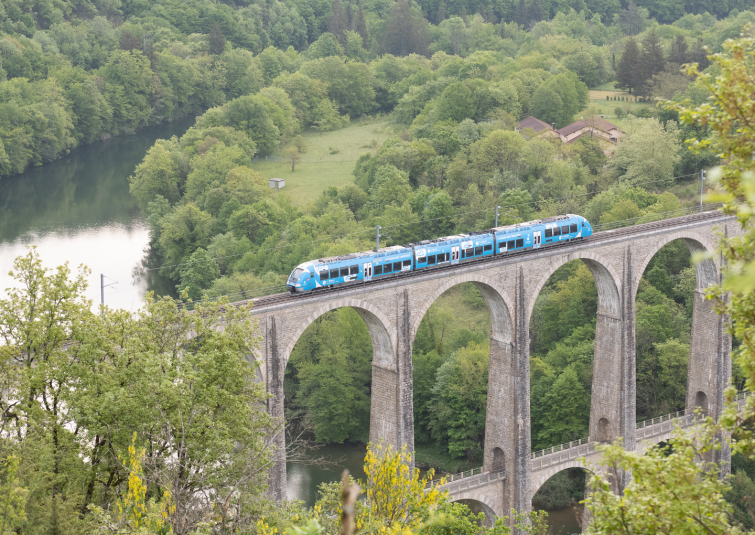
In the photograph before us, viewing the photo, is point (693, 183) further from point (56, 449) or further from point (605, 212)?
point (56, 449)

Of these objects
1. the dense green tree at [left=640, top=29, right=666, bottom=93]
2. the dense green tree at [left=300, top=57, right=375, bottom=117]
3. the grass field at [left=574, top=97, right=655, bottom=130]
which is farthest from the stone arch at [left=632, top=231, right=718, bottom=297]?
the dense green tree at [left=300, top=57, right=375, bottom=117]

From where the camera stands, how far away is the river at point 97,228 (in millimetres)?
63312

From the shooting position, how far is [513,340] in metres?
48.9

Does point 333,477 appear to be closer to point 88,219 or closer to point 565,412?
point 565,412

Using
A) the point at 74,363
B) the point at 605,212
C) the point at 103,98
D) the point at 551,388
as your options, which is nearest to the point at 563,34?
the point at 103,98

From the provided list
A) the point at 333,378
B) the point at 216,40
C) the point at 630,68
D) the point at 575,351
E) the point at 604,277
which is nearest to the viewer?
the point at 604,277

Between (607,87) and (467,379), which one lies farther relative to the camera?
(607,87)

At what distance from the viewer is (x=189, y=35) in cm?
15162

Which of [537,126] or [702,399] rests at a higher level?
[537,126]

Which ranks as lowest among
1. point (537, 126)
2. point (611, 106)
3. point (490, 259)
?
point (490, 259)

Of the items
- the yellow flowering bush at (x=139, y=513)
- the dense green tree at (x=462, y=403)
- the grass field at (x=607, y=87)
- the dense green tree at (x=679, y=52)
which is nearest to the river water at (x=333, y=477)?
the dense green tree at (x=462, y=403)

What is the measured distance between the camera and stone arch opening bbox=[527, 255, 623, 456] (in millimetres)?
53094

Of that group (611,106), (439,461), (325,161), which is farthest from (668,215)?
(325,161)

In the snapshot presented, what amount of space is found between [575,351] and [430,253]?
21.3 metres
